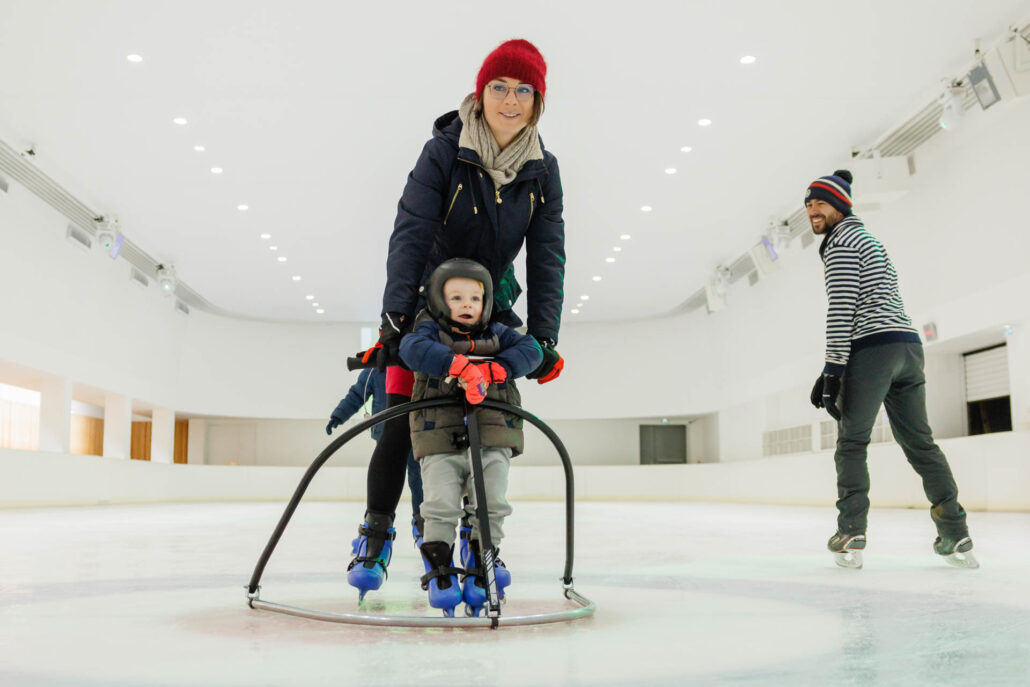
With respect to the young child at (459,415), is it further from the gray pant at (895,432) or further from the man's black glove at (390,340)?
the gray pant at (895,432)

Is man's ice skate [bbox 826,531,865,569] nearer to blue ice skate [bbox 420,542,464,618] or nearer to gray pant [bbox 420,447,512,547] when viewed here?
gray pant [bbox 420,447,512,547]

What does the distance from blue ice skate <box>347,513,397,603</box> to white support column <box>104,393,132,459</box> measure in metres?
13.7

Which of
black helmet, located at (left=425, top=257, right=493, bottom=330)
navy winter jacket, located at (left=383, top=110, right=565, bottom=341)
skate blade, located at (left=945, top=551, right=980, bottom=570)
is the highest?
navy winter jacket, located at (left=383, top=110, right=565, bottom=341)

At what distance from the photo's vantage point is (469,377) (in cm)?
168

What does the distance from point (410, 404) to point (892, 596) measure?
1.26 m

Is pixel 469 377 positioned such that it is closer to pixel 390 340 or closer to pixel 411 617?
pixel 390 340

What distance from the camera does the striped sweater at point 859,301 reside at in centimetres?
285

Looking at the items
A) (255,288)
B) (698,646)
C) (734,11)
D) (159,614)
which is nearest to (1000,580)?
(698,646)

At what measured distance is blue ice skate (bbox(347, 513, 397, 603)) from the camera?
1911 millimetres

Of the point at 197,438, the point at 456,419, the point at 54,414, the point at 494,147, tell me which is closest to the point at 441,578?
the point at 456,419

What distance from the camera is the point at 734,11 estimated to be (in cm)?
616

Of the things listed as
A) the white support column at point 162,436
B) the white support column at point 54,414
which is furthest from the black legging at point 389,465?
the white support column at point 162,436

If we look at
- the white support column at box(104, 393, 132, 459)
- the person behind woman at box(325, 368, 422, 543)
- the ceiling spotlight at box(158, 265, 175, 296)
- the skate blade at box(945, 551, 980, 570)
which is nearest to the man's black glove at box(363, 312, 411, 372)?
the person behind woman at box(325, 368, 422, 543)

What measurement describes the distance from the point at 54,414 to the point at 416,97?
7.71 metres
